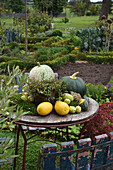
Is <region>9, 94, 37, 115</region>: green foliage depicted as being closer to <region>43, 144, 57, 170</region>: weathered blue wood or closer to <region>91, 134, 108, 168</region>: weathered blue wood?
<region>43, 144, 57, 170</region>: weathered blue wood

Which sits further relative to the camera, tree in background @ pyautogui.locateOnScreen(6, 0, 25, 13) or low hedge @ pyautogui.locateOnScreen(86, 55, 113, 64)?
tree in background @ pyautogui.locateOnScreen(6, 0, 25, 13)

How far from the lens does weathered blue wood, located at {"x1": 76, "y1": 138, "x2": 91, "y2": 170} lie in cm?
192

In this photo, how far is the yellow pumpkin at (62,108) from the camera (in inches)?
79.0

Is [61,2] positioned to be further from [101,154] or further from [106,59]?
[101,154]

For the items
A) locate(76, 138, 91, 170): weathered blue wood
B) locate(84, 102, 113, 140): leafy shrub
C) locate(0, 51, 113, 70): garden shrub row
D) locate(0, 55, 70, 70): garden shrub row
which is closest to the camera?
locate(76, 138, 91, 170): weathered blue wood

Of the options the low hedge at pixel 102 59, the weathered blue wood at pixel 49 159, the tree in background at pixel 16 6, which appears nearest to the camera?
the weathered blue wood at pixel 49 159

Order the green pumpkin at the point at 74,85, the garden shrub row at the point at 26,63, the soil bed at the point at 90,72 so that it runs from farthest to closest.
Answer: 1. the garden shrub row at the point at 26,63
2. the soil bed at the point at 90,72
3. the green pumpkin at the point at 74,85

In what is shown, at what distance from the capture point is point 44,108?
1979 millimetres

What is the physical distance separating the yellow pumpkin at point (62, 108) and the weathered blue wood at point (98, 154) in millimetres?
412

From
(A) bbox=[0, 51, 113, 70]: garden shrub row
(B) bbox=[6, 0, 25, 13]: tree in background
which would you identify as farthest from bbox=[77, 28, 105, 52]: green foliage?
(B) bbox=[6, 0, 25, 13]: tree in background

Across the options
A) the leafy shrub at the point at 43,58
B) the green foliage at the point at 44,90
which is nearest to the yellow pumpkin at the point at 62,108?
the green foliage at the point at 44,90

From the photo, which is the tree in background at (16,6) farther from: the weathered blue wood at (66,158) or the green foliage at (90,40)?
the weathered blue wood at (66,158)

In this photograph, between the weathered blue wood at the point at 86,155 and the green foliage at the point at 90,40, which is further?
the green foliage at the point at 90,40

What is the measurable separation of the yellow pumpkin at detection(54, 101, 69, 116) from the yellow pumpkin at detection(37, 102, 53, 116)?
74mm
